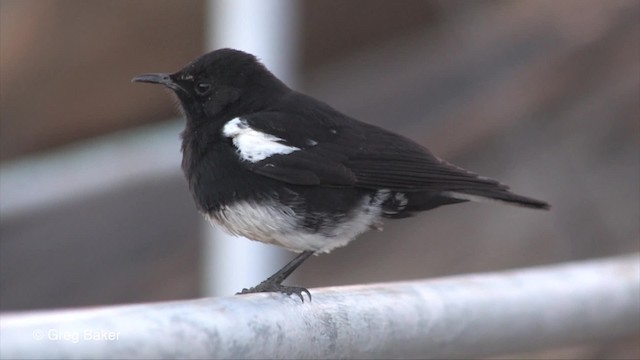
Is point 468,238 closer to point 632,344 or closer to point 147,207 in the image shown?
point 632,344

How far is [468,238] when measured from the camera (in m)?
6.21

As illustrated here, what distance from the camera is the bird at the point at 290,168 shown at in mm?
3209

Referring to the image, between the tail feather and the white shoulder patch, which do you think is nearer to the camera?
the tail feather

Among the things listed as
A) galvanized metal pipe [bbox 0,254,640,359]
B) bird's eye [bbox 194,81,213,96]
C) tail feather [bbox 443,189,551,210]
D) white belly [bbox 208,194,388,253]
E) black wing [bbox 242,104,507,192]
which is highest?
bird's eye [bbox 194,81,213,96]

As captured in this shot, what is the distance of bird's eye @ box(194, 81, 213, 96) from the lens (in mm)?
3490

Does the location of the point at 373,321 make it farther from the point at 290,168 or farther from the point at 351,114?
the point at 351,114

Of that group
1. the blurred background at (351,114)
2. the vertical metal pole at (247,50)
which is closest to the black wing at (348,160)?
the vertical metal pole at (247,50)

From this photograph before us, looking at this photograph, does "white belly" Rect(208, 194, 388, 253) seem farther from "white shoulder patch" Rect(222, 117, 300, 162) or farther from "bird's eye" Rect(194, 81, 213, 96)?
"bird's eye" Rect(194, 81, 213, 96)

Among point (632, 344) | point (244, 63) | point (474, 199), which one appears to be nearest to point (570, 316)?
point (474, 199)

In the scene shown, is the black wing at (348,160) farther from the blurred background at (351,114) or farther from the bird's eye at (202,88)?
the blurred background at (351,114)

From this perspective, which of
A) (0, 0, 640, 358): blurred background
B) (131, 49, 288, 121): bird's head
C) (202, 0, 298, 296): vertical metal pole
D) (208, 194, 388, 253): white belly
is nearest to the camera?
(208, 194, 388, 253): white belly

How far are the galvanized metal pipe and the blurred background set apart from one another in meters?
3.27

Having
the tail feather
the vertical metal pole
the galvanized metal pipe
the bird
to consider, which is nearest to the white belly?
the bird

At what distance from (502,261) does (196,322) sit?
14.8 ft
